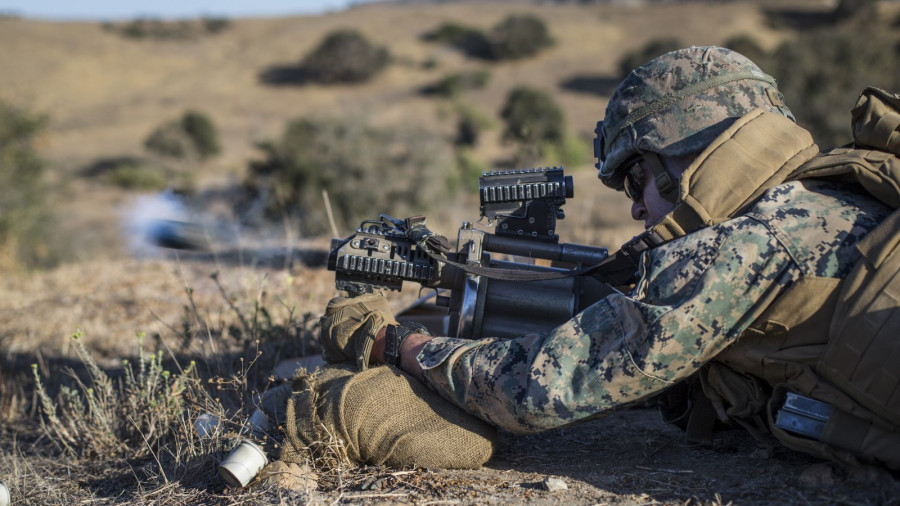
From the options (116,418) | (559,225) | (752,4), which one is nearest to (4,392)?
(116,418)

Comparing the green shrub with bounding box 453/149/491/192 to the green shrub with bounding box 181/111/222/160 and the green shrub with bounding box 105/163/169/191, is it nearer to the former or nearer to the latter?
the green shrub with bounding box 105/163/169/191

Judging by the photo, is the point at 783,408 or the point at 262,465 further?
the point at 262,465

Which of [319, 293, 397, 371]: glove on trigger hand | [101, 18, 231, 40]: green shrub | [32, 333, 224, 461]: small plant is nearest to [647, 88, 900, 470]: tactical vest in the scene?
[319, 293, 397, 371]: glove on trigger hand

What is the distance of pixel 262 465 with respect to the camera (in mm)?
2641

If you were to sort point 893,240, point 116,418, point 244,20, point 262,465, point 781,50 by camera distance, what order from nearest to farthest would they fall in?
point 893,240 → point 262,465 → point 116,418 → point 781,50 → point 244,20

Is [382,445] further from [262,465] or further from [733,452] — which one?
[733,452]

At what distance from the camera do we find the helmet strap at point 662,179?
2.77 meters

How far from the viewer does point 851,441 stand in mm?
2244

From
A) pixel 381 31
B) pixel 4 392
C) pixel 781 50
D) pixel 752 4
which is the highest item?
pixel 752 4

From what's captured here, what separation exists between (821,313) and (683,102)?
0.96 meters

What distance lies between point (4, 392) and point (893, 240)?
4.55 metres

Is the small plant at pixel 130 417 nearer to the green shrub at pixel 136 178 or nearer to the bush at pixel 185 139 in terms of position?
the green shrub at pixel 136 178

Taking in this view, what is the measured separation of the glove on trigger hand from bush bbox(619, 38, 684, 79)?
28510 mm

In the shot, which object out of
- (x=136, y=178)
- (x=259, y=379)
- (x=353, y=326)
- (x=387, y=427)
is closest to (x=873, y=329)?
(x=387, y=427)
